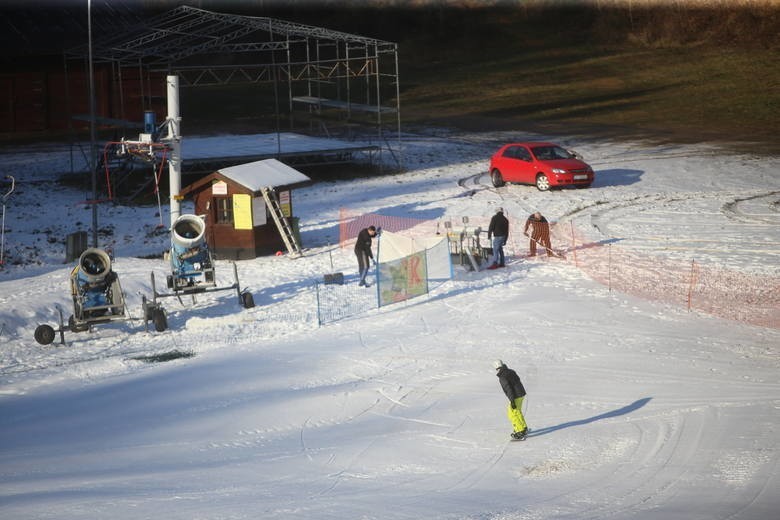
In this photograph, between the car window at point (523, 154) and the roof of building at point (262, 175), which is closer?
the roof of building at point (262, 175)

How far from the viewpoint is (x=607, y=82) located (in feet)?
184

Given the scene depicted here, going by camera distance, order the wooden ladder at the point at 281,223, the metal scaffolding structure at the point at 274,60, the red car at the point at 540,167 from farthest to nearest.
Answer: the metal scaffolding structure at the point at 274,60, the red car at the point at 540,167, the wooden ladder at the point at 281,223

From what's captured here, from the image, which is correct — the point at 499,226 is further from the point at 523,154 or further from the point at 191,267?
the point at 523,154

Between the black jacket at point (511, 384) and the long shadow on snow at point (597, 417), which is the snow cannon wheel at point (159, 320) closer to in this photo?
the black jacket at point (511, 384)

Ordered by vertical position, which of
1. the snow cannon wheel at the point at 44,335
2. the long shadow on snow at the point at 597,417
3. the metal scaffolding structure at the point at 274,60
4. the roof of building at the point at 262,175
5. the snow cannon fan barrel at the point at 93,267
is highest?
the metal scaffolding structure at the point at 274,60

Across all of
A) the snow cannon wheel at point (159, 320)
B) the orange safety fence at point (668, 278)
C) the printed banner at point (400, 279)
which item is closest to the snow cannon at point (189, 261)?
the snow cannon wheel at point (159, 320)

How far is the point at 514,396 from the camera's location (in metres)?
15.2

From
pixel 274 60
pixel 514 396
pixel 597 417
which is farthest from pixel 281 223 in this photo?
pixel 274 60

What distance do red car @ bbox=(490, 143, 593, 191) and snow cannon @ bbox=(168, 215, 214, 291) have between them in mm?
13503

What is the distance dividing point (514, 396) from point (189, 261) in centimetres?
1023

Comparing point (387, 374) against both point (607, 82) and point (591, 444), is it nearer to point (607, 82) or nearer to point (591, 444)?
point (591, 444)

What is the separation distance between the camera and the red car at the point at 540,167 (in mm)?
33000

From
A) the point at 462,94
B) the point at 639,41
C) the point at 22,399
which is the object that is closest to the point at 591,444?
the point at 22,399

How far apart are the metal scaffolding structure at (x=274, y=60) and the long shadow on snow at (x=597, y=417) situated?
19.1 metres
